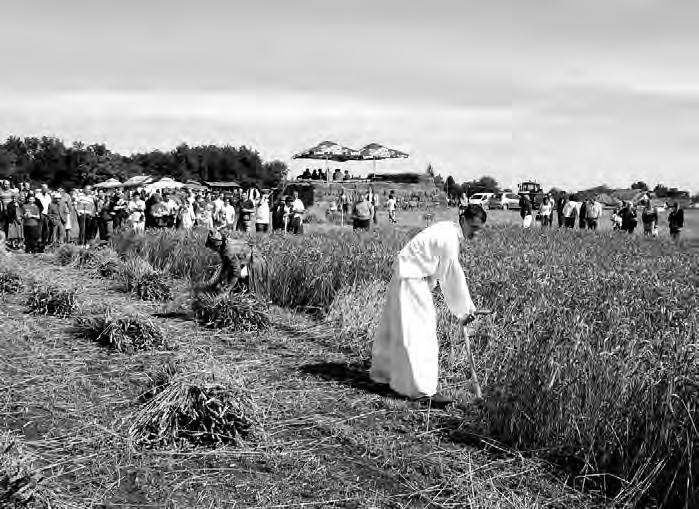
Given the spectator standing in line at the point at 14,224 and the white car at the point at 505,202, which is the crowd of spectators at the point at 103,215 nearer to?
the spectator standing in line at the point at 14,224

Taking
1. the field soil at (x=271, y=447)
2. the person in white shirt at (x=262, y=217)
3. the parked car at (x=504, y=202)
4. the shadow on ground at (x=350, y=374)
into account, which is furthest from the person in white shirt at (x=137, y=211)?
the parked car at (x=504, y=202)

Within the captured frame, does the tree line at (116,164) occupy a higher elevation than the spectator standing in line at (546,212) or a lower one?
higher

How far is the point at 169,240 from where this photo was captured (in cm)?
1370

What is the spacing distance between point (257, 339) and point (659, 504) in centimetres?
483

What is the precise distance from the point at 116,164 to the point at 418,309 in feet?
286

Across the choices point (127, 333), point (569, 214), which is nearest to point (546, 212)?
point (569, 214)

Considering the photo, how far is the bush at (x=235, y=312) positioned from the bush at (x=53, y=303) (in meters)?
1.75

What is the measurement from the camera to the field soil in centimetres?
409

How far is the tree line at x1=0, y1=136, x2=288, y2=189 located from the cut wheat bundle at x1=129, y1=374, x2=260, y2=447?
2504 inches

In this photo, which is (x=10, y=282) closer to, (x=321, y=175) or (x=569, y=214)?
(x=569, y=214)

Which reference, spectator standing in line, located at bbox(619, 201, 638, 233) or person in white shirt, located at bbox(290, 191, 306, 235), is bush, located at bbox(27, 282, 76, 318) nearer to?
person in white shirt, located at bbox(290, 191, 306, 235)

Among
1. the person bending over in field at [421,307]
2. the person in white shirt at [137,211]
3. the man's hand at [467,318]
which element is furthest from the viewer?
the person in white shirt at [137,211]

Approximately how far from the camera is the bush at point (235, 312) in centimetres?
833

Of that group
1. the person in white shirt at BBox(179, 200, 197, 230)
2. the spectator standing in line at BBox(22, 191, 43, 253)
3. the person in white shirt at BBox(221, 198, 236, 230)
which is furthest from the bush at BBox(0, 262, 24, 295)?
the person in white shirt at BBox(221, 198, 236, 230)
